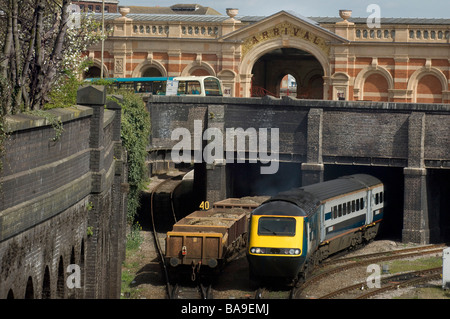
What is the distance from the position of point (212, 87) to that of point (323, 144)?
1194 cm

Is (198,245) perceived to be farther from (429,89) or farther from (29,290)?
(429,89)

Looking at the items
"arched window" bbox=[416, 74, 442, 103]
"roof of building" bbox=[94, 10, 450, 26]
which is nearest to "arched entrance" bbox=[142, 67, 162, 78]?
"roof of building" bbox=[94, 10, 450, 26]

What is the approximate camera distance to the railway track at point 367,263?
2658 cm

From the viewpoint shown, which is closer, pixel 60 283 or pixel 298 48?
pixel 60 283

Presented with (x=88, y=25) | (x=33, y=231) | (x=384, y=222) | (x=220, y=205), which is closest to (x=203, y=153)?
(x=220, y=205)

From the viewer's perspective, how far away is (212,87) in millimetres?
49500

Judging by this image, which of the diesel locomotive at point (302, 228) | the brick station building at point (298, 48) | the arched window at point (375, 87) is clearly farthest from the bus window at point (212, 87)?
the diesel locomotive at point (302, 228)

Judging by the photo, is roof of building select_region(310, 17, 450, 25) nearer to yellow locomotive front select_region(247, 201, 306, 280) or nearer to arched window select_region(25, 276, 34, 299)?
yellow locomotive front select_region(247, 201, 306, 280)

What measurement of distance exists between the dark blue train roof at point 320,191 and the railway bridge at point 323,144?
302 centimetres

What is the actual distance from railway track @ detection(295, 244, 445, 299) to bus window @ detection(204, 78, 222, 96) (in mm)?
17637

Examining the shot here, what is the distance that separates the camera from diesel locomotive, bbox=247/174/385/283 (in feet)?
82.6

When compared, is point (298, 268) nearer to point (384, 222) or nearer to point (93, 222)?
point (93, 222)

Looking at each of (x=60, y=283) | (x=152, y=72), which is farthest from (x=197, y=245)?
(x=152, y=72)
